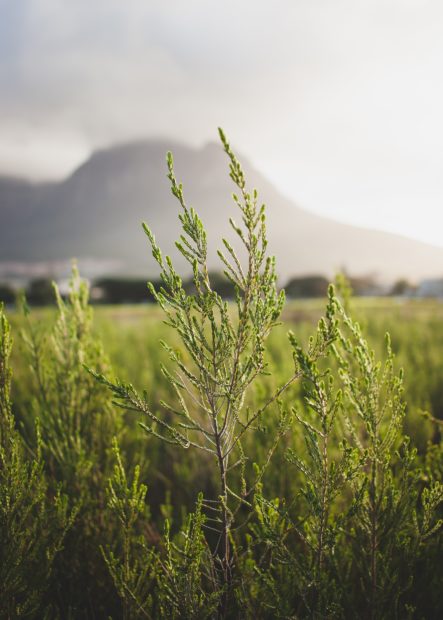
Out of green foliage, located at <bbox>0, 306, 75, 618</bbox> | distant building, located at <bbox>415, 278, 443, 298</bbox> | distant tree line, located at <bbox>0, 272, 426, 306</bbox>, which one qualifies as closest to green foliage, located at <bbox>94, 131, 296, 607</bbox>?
green foliage, located at <bbox>0, 306, 75, 618</bbox>

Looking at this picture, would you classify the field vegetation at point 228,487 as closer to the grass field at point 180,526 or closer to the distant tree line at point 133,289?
the grass field at point 180,526

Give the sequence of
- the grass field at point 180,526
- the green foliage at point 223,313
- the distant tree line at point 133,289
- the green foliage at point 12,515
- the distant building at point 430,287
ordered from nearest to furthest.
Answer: the green foliage at point 223,313, the grass field at point 180,526, the green foliage at point 12,515, the distant tree line at point 133,289, the distant building at point 430,287

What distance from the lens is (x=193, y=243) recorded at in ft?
4.72

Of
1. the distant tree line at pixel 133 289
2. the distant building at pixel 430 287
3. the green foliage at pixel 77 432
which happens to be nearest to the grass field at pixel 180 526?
the green foliage at pixel 77 432

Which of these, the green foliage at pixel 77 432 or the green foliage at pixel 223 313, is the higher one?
the green foliage at pixel 223 313

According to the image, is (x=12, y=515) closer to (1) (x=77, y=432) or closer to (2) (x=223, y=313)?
(1) (x=77, y=432)

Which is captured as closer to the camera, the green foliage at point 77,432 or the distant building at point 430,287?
the green foliage at point 77,432

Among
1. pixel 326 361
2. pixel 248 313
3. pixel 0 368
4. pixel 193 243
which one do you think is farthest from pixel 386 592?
pixel 326 361

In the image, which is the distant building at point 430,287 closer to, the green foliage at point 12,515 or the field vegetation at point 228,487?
the field vegetation at point 228,487

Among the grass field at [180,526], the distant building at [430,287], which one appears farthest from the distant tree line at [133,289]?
the grass field at [180,526]

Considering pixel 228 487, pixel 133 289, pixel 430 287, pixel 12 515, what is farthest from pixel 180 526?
pixel 430 287

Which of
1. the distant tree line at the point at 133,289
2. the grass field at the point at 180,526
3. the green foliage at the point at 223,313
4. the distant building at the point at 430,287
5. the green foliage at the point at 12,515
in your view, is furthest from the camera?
the distant building at the point at 430,287

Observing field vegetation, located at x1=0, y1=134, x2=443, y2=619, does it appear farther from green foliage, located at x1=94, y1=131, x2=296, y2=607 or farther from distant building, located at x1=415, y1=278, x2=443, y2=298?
distant building, located at x1=415, y1=278, x2=443, y2=298

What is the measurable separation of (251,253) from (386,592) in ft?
5.02
